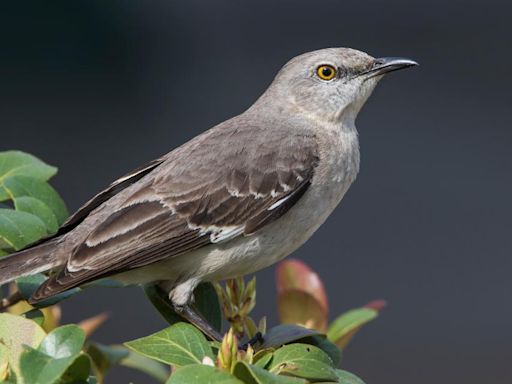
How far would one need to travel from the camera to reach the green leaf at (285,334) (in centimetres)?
301

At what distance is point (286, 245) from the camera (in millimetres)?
4152

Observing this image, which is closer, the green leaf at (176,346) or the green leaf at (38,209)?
the green leaf at (176,346)

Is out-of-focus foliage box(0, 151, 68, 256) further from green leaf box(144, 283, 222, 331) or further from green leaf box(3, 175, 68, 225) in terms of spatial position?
green leaf box(144, 283, 222, 331)

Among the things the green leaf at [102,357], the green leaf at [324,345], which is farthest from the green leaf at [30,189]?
the green leaf at [324,345]

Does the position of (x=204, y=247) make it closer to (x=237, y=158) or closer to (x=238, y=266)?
(x=238, y=266)

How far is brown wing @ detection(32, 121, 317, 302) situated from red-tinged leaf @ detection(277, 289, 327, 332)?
0.69 m

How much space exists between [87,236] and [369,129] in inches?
314

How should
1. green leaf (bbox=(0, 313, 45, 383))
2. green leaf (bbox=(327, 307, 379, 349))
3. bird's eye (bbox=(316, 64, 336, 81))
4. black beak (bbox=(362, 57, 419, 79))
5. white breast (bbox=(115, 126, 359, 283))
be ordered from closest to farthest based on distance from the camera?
green leaf (bbox=(0, 313, 45, 383)), green leaf (bbox=(327, 307, 379, 349)), white breast (bbox=(115, 126, 359, 283)), black beak (bbox=(362, 57, 419, 79)), bird's eye (bbox=(316, 64, 336, 81))

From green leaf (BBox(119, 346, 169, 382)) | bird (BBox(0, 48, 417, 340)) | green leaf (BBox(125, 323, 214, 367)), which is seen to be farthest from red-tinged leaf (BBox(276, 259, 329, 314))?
green leaf (BBox(125, 323, 214, 367))

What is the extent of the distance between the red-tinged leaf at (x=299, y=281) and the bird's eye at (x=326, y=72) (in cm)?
156

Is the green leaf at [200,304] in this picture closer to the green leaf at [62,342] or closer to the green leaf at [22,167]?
the green leaf at [22,167]

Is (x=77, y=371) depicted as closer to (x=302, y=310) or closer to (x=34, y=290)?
(x=34, y=290)

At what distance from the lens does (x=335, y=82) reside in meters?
4.80

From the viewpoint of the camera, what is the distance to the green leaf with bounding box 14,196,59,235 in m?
2.97
